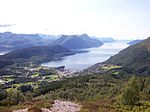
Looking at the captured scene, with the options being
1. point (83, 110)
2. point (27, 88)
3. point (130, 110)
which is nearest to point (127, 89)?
point (130, 110)

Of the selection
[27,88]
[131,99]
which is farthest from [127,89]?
[27,88]

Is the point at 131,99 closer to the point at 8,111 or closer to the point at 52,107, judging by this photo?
the point at 52,107

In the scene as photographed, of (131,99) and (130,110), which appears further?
(131,99)

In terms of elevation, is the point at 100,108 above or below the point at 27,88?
above

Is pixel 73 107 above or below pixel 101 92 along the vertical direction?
above

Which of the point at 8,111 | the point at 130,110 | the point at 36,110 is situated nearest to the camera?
the point at 36,110

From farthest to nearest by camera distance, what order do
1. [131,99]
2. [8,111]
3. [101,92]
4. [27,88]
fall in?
[27,88], [101,92], [131,99], [8,111]

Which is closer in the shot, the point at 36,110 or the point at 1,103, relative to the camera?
the point at 36,110

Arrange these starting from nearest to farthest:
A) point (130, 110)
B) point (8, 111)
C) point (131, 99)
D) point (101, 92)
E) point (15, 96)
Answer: point (8, 111), point (130, 110), point (131, 99), point (15, 96), point (101, 92)

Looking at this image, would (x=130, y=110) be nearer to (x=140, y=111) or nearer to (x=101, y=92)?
(x=140, y=111)
